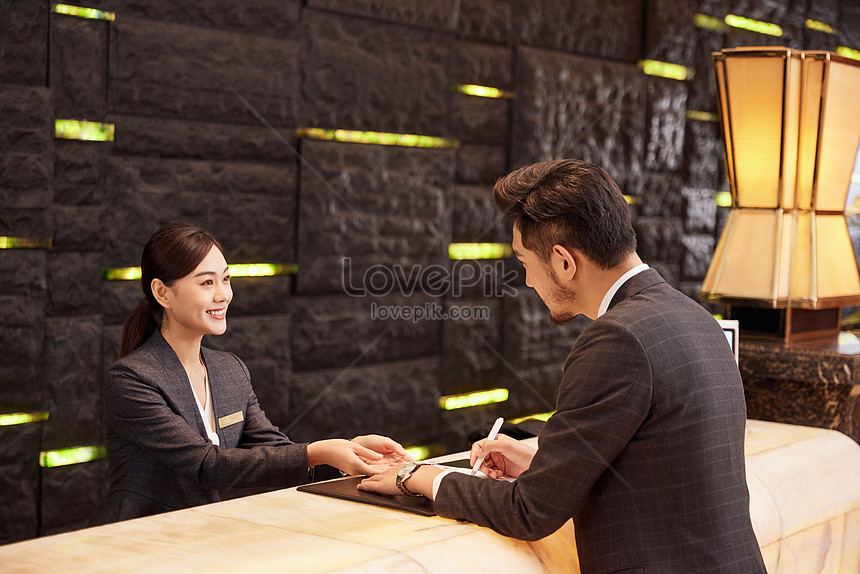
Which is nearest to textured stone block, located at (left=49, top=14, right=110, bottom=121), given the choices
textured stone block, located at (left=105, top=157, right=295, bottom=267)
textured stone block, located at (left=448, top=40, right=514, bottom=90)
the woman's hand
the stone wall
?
the stone wall

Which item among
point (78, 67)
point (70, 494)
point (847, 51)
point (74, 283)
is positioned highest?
point (847, 51)

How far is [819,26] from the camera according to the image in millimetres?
5438

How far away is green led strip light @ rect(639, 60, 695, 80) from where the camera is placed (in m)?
4.30

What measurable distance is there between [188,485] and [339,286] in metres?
1.36

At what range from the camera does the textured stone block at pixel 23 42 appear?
233 cm

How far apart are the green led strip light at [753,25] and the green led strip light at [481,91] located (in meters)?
1.77

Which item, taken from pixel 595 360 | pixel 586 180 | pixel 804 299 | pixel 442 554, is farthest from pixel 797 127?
pixel 442 554

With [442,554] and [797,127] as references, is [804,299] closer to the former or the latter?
[797,127]


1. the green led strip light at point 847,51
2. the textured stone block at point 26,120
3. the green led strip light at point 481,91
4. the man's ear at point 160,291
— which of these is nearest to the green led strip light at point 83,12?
the textured stone block at point 26,120

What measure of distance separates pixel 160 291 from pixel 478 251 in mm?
1901

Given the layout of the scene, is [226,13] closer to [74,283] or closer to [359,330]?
[74,283]

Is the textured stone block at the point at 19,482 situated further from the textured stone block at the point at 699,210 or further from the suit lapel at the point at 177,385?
the textured stone block at the point at 699,210

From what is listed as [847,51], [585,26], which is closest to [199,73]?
[585,26]

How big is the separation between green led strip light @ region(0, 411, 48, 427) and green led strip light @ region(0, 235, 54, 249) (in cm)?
48
